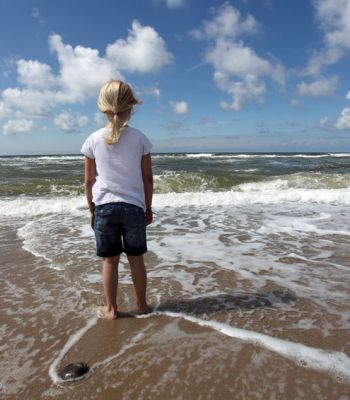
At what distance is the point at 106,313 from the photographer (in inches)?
139

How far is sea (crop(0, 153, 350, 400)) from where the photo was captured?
2535 millimetres

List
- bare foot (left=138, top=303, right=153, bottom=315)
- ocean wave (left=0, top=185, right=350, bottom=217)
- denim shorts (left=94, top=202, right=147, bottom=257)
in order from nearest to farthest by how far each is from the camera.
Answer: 1. denim shorts (left=94, top=202, right=147, bottom=257)
2. bare foot (left=138, top=303, right=153, bottom=315)
3. ocean wave (left=0, top=185, right=350, bottom=217)

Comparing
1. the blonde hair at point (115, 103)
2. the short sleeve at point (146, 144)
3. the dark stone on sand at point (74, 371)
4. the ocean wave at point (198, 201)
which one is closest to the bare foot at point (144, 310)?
the dark stone on sand at point (74, 371)

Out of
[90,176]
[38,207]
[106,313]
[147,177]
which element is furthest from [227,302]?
[38,207]

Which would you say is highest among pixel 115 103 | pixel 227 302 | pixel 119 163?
pixel 115 103

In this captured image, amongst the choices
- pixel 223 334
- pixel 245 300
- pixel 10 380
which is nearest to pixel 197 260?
pixel 245 300

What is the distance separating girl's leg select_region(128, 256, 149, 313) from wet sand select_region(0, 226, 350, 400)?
6.7 inches

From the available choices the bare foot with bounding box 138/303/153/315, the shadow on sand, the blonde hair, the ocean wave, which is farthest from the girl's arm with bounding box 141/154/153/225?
the ocean wave

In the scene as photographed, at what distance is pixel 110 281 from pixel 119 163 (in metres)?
1.07

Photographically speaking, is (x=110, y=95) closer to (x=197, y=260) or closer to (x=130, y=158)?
(x=130, y=158)

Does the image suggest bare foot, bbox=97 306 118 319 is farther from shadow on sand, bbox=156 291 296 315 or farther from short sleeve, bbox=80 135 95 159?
short sleeve, bbox=80 135 95 159

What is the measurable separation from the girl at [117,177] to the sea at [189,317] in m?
0.62

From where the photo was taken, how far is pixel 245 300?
12.8 ft

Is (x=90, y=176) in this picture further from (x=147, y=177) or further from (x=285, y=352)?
(x=285, y=352)
